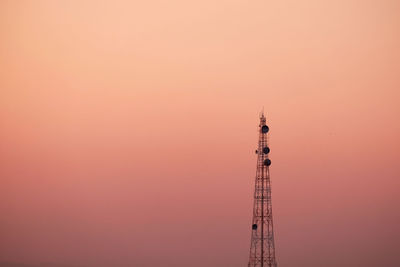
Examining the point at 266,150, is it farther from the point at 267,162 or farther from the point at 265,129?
the point at 265,129

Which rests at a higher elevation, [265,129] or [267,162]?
[265,129]

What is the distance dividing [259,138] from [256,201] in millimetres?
6309

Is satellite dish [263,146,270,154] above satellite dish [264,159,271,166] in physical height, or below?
above

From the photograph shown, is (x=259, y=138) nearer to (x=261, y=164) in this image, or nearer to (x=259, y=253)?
(x=261, y=164)

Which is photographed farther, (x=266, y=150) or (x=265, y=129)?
(x=266, y=150)

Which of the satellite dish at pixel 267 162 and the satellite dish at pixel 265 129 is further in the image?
the satellite dish at pixel 267 162

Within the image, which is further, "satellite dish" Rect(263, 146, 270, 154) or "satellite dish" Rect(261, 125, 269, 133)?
"satellite dish" Rect(263, 146, 270, 154)

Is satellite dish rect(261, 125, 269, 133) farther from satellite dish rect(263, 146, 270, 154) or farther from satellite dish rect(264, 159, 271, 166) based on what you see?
satellite dish rect(264, 159, 271, 166)

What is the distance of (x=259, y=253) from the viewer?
8125 centimetres

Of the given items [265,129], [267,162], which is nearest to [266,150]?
[267,162]

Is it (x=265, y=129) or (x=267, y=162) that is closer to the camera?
(x=265, y=129)

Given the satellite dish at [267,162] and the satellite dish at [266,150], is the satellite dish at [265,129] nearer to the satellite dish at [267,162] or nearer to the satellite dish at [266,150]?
the satellite dish at [266,150]

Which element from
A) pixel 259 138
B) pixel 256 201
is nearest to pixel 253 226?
pixel 256 201

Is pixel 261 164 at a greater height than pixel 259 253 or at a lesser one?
greater
